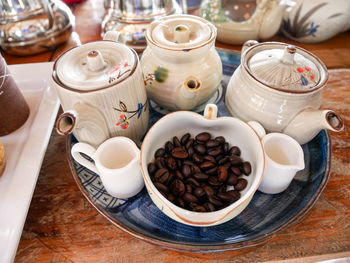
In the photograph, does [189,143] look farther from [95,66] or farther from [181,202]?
[95,66]

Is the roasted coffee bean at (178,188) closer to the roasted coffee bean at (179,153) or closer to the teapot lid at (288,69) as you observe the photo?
the roasted coffee bean at (179,153)

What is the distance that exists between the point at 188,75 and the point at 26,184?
16.6 inches

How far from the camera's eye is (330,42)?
1.03 m

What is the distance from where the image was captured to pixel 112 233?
524 millimetres

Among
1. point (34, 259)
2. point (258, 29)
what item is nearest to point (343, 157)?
point (258, 29)

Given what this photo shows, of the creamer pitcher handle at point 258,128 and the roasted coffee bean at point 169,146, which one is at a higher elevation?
the creamer pitcher handle at point 258,128

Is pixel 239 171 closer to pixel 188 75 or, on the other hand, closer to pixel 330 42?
pixel 188 75

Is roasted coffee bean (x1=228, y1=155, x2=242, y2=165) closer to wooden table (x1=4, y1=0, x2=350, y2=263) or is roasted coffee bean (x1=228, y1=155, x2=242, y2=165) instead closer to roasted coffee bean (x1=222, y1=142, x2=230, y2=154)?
roasted coffee bean (x1=222, y1=142, x2=230, y2=154)

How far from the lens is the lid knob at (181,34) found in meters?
0.58

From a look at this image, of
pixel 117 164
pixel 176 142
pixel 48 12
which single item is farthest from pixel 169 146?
pixel 48 12

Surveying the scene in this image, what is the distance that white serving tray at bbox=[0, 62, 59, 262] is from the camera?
1.60ft

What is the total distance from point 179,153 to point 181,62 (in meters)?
0.21

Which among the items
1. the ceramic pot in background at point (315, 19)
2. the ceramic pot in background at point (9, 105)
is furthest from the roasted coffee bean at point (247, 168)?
the ceramic pot in background at point (315, 19)

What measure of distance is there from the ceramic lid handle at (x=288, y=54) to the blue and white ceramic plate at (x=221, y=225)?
0.22 metres
